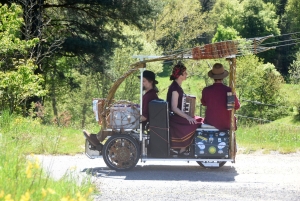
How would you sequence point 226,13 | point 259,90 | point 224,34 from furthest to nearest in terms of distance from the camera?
point 226,13, point 224,34, point 259,90

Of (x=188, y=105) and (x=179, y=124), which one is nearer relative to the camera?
(x=179, y=124)

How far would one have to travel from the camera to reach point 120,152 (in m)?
11.5

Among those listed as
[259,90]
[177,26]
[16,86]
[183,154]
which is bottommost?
[183,154]

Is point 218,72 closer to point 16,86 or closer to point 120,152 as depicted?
point 120,152

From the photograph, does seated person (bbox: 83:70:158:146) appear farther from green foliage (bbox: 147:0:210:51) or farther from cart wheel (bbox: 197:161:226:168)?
green foliage (bbox: 147:0:210:51)

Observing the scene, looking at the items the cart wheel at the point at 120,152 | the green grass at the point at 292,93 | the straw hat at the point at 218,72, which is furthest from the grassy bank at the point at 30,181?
the green grass at the point at 292,93

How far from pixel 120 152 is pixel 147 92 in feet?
3.68

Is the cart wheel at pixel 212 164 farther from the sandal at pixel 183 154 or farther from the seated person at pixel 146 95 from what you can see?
the seated person at pixel 146 95

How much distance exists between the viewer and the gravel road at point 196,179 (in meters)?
8.91

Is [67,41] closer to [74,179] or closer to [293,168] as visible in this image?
[293,168]

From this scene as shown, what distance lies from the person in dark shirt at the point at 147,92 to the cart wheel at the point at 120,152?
0.43m

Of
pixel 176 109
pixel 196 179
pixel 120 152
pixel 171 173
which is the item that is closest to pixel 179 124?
pixel 176 109

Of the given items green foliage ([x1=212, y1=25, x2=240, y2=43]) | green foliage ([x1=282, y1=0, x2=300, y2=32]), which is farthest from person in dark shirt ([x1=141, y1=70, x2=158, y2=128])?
green foliage ([x1=282, y1=0, x2=300, y2=32])

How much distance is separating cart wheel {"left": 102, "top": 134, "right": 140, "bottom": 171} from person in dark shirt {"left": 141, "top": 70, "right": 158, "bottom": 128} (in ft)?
1.40
